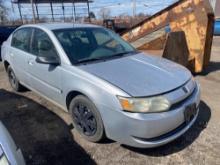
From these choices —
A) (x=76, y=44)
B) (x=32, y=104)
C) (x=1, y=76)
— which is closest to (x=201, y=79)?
(x=76, y=44)

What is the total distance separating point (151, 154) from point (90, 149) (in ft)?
2.63

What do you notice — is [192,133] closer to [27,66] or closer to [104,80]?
[104,80]

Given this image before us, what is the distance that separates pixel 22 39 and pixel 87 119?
8.01 feet

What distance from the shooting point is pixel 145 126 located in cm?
241

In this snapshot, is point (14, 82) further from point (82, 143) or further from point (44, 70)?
point (82, 143)

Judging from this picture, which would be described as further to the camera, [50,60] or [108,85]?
[50,60]

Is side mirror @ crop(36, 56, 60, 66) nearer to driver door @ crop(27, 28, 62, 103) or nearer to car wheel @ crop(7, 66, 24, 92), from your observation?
driver door @ crop(27, 28, 62, 103)

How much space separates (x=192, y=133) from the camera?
10.6ft

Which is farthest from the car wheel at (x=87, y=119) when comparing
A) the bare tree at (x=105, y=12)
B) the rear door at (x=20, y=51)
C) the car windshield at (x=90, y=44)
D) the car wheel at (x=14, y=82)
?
the bare tree at (x=105, y=12)

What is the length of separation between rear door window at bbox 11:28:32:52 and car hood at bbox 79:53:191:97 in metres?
1.69

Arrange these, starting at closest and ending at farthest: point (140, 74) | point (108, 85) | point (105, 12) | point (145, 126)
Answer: point (145, 126) → point (108, 85) → point (140, 74) → point (105, 12)

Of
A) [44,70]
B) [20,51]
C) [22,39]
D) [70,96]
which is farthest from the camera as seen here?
[22,39]

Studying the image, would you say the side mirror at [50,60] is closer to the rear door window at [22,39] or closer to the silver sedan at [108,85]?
the silver sedan at [108,85]

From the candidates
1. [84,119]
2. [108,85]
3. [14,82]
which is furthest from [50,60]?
[14,82]
